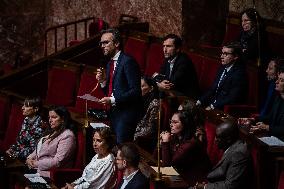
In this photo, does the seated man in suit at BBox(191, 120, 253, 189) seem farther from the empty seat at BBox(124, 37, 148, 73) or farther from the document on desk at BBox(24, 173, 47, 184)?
the empty seat at BBox(124, 37, 148, 73)

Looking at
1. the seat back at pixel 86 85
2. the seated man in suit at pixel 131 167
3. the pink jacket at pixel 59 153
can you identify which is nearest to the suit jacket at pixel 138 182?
the seated man in suit at pixel 131 167

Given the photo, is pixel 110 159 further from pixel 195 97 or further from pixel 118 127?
pixel 195 97

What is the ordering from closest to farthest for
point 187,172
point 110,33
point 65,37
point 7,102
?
point 187,172 → point 110,33 → point 7,102 → point 65,37

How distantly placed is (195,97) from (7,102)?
1.07 metres

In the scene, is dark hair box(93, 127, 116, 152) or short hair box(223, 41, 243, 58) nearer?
dark hair box(93, 127, 116, 152)

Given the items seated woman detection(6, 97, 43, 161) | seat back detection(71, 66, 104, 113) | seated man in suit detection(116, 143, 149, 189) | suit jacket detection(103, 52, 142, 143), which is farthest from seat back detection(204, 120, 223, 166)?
seat back detection(71, 66, 104, 113)

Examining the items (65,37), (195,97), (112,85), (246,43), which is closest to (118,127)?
(112,85)

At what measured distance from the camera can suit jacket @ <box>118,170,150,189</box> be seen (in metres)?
2.39

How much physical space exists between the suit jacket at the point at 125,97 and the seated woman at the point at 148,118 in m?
0.21

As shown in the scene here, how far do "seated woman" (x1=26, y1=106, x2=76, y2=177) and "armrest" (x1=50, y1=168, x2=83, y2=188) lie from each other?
111mm

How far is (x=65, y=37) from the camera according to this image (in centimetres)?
548

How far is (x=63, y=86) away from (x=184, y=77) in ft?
3.24

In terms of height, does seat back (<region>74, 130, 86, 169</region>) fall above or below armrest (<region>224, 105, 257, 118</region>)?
below

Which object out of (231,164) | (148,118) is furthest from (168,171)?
(148,118)
